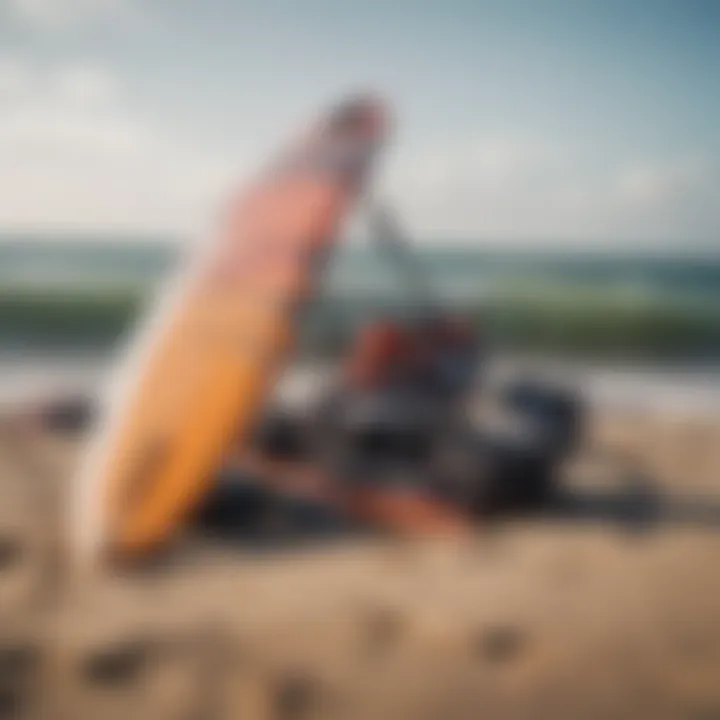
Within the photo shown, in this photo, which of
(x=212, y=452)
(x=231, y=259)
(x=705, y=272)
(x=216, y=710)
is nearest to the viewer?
(x=216, y=710)

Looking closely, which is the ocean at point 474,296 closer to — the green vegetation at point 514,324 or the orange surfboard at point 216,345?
the green vegetation at point 514,324

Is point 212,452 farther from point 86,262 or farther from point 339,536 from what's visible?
point 86,262

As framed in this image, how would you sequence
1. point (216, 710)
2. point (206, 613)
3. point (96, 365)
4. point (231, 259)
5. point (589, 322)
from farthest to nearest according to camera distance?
point (589, 322), point (96, 365), point (231, 259), point (206, 613), point (216, 710)

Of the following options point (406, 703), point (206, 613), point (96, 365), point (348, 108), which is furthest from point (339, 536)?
point (96, 365)

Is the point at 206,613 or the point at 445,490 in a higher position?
the point at 445,490

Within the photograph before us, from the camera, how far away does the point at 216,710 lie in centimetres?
105

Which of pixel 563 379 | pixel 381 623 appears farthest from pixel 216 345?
pixel 563 379

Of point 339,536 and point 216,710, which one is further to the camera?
point 339,536

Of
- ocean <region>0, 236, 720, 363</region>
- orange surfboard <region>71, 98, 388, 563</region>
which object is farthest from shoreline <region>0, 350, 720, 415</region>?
orange surfboard <region>71, 98, 388, 563</region>

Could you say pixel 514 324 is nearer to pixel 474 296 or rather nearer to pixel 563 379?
pixel 474 296

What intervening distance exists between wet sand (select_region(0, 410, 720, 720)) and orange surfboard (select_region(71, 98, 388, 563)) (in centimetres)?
10

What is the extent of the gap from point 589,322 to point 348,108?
1.20 meters

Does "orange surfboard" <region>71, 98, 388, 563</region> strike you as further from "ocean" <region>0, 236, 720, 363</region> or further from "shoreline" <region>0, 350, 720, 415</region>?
"shoreline" <region>0, 350, 720, 415</region>

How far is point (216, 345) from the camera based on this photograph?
1.54 metres
